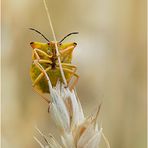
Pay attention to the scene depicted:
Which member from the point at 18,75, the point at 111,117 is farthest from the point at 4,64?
the point at 111,117

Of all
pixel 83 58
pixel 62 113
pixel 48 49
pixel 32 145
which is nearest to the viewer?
pixel 62 113

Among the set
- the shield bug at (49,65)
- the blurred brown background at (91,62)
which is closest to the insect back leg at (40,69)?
the shield bug at (49,65)

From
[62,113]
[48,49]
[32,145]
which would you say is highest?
[48,49]

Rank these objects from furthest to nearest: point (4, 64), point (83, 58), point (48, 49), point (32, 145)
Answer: point (83, 58) → point (4, 64) → point (32, 145) → point (48, 49)

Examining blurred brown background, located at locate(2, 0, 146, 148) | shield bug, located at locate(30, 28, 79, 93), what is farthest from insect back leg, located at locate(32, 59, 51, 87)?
blurred brown background, located at locate(2, 0, 146, 148)

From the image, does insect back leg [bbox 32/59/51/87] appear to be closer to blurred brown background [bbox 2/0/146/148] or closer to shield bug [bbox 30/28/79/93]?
shield bug [bbox 30/28/79/93]

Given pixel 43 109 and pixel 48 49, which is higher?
pixel 48 49

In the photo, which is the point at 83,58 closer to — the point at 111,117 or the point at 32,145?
the point at 111,117
